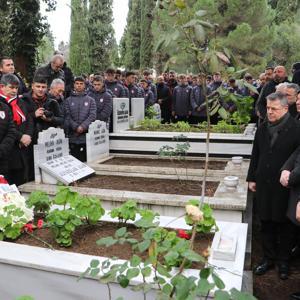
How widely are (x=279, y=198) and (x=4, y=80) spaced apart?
337 centimetres

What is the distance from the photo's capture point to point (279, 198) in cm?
432

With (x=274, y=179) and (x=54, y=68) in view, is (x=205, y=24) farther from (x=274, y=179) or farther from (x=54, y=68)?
(x=54, y=68)

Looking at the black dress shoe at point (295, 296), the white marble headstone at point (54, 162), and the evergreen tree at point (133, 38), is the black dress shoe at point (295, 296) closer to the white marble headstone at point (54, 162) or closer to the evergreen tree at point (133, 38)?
the white marble headstone at point (54, 162)

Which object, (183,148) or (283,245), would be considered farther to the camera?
(183,148)

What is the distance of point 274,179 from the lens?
14.3 ft

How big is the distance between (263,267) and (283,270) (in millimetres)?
206

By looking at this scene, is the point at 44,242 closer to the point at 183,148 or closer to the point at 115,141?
the point at 183,148

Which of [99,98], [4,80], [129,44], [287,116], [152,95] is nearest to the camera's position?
[287,116]

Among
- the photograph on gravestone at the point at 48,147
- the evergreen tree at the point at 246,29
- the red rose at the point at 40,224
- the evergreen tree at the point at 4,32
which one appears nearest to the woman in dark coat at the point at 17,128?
the photograph on gravestone at the point at 48,147

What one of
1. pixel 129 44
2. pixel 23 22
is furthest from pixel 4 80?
pixel 129 44

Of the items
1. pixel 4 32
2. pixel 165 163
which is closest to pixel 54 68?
pixel 165 163

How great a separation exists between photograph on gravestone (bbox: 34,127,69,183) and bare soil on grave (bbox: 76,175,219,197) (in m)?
0.53

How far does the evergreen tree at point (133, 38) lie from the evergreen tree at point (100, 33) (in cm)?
953

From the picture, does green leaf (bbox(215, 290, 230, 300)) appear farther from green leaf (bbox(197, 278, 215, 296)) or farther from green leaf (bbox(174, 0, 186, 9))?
green leaf (bbox(174, 0, 186, 9))
